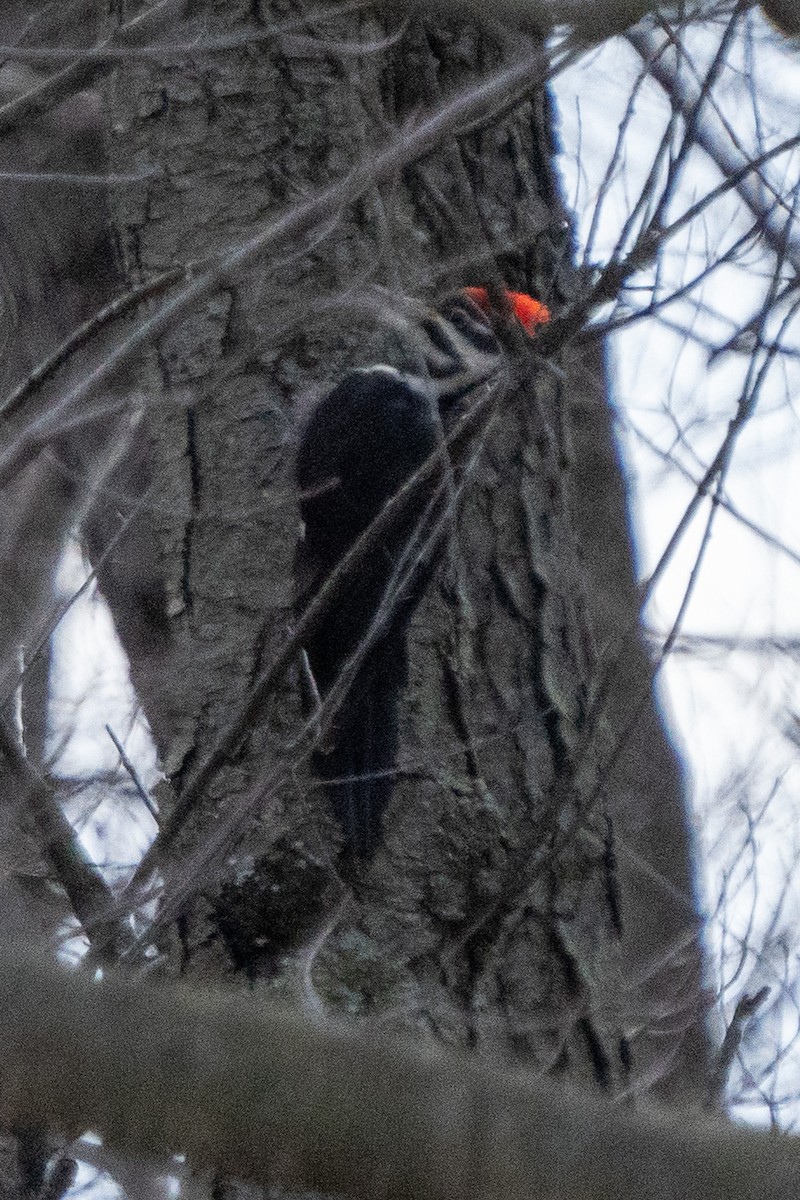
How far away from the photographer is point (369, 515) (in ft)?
9.62

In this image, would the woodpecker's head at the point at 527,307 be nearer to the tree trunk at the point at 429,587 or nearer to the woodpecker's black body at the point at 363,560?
the tree trunk at the point at 429,587

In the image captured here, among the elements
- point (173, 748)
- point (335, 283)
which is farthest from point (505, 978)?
point (335, 283)

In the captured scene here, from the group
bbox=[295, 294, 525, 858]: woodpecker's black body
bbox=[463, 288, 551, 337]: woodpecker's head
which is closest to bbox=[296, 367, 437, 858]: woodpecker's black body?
bbox=[295, 294, 525, 858]: woodpecker's black body

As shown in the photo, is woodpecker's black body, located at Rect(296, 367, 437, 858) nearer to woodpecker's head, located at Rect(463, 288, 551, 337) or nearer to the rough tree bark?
the rough tree bark

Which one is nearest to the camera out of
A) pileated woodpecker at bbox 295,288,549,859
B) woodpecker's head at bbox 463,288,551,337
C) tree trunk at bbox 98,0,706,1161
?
tree trunk at bbox 98,0,706,1161

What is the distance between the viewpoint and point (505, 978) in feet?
7.68

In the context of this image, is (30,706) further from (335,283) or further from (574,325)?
(574,325)

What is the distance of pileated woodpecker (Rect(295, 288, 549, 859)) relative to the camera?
2400 mm

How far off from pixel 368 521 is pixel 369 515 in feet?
0.05

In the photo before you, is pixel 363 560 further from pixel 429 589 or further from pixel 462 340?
pixel 462 340

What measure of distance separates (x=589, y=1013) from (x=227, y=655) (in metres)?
0.75

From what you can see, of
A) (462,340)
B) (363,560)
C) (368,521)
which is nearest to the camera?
(363,560)

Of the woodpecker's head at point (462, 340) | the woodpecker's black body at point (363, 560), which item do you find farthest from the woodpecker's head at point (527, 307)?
the woodpecker's black body at point (363, 560)

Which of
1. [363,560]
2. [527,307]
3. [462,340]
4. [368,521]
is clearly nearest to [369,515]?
[368,521]
